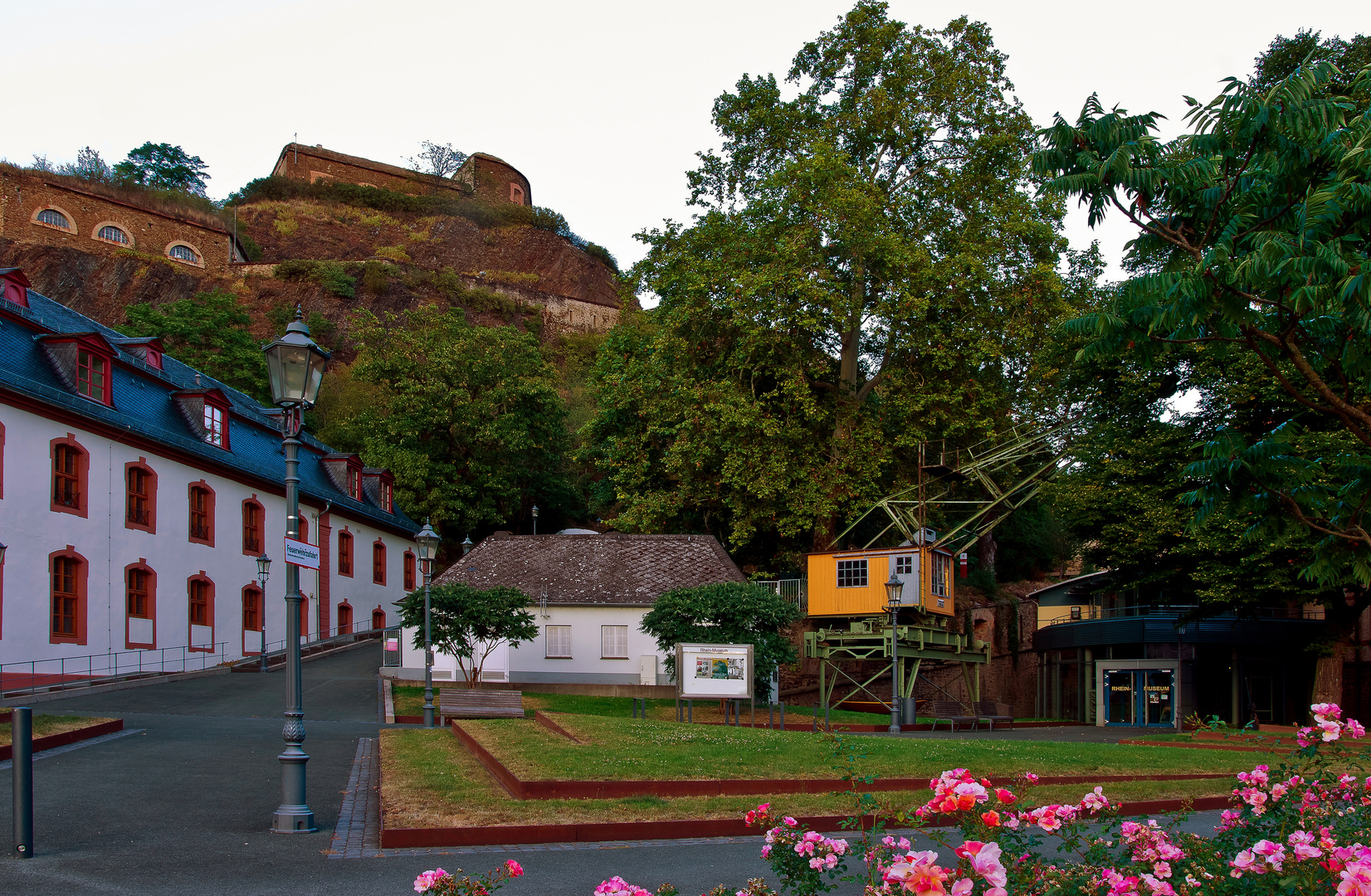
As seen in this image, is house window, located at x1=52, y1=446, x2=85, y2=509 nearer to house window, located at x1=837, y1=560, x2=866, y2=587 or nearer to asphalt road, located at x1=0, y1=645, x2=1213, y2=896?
asphalt road, located at x1=0, y1=645, x2=1213, y2=896

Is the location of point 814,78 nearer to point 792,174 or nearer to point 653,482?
point 792,174

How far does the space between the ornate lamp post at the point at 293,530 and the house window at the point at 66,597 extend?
1942 centimetres

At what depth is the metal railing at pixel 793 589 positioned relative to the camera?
113 ft

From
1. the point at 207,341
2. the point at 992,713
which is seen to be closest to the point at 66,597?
the point at 992,713

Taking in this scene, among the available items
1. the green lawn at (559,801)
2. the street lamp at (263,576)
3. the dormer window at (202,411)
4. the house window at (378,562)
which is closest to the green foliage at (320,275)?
the house window at (378,562)

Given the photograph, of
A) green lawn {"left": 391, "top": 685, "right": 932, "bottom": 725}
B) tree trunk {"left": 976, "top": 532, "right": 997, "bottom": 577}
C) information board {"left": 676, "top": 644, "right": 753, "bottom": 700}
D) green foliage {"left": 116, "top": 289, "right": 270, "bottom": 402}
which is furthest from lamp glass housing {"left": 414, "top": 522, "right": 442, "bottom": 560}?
green foliage {"left": 116, "top": 289, "right": 270, "bottom": 402}

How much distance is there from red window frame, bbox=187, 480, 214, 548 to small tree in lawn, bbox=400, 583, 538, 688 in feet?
29.7

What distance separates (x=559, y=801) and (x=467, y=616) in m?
16.6

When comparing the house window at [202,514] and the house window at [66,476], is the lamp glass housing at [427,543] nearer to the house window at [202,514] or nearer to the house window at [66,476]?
the house window at [66,476]

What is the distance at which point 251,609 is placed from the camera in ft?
117

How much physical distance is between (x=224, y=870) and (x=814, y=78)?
3351 centimetres

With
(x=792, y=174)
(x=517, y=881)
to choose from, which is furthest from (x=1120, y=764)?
(x=792, y=174)

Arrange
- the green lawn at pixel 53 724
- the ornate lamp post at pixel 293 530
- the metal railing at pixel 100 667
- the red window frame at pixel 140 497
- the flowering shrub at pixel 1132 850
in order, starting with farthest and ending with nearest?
the red window frame at pixel 140 497 → the metal railing at pixel 100 667 → the green lawn at pixel 53 724 → the ornate lamp post at pixel 293 530 → the flowering shrub at pixel 1132 850

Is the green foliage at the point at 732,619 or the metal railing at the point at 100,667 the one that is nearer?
the metal railing at the point at 100,667
